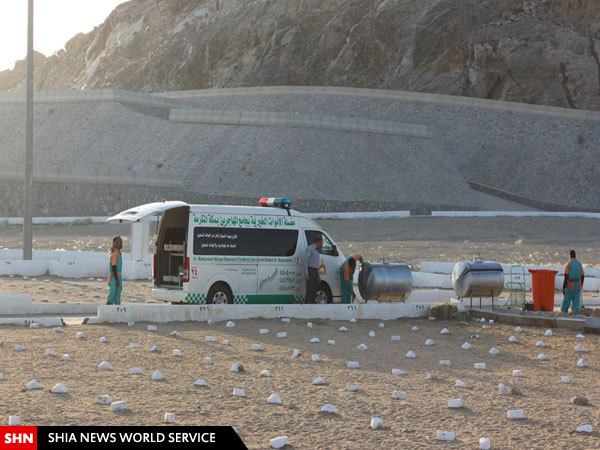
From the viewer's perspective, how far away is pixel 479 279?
60.0 feet

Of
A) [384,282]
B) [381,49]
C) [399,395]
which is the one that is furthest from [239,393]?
[381,49]

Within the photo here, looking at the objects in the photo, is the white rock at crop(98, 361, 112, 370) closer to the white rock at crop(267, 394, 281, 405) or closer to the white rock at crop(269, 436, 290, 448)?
the white rock at crop(267, 394, 281, 405)

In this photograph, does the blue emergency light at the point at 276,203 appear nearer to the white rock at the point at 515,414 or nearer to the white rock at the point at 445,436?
the white rock at the point at 515,414

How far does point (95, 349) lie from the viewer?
12375mm

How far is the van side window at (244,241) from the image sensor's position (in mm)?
16969

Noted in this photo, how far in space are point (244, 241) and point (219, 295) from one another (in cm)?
126

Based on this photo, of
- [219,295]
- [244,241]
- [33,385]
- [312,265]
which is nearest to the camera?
[33,385]

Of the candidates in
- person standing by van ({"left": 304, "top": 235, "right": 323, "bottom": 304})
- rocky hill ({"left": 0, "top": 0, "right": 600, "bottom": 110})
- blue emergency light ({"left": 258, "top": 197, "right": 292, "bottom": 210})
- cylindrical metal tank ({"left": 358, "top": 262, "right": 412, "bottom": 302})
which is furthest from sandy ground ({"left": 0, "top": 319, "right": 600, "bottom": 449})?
rocky hill ({"left": 0, "top": 0, "right": 600, "bottom": 110})

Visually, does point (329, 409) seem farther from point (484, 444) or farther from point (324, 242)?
point (324, 242)

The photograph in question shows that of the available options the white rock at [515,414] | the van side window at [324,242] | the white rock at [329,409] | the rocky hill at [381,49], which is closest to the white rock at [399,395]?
the white rock at [329,409]

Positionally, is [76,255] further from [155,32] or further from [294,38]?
[155,32]

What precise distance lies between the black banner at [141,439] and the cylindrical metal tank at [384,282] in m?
11.9

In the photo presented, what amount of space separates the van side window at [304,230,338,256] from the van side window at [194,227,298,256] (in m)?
0.36

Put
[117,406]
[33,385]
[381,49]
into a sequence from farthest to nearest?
[381,49]
[33,385]
[117,406]
